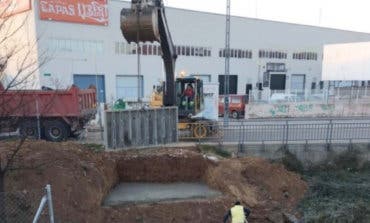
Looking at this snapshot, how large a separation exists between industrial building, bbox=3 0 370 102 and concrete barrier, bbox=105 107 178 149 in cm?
1090

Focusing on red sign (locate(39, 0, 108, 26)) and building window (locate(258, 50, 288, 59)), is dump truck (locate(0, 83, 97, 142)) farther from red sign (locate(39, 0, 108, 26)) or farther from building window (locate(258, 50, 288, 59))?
building window (locate(258, 50, 288, 59))

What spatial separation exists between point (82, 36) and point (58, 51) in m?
2.79

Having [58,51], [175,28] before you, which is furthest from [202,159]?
[175,28]

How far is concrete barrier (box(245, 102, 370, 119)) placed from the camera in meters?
29.8

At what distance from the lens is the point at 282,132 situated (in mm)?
15586

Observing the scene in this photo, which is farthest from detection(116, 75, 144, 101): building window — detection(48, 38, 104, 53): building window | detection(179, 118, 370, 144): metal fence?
detection(179, 118, 370, 144): metal fence

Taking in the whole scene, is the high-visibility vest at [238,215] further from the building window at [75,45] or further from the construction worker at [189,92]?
the building window at [75,45]

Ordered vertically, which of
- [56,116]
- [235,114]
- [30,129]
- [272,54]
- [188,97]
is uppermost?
[272,54]

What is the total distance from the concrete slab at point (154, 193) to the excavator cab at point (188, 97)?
3968 mm

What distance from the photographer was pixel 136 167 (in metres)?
13.5

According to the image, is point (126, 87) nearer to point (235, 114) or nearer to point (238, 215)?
point (235, 114)

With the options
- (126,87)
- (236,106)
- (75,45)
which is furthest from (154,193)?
(126,87)

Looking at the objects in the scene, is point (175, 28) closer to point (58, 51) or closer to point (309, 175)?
point (58, 51)

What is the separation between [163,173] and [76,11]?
24.3 metres
